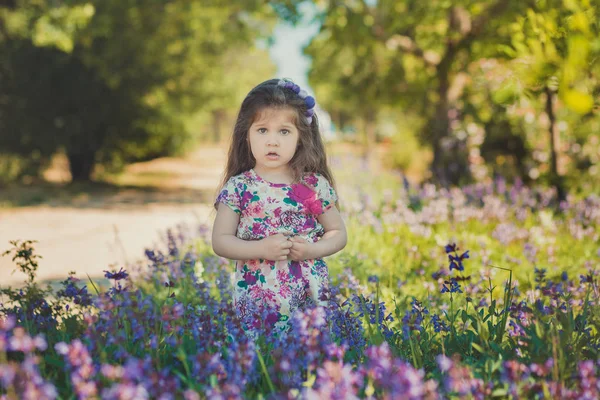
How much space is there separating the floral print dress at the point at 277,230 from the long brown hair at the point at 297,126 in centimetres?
11

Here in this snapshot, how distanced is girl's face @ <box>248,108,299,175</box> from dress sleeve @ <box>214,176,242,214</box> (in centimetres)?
18

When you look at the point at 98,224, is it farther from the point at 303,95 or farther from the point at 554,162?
the point at 303,95

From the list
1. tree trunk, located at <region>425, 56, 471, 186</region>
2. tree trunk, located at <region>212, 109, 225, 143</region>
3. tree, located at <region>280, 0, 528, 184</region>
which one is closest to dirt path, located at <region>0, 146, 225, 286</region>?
tree, located at <region>280, 0, 528, 184</region>

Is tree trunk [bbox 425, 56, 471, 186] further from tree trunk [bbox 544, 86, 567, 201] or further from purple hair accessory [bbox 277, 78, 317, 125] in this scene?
purple hair accessory [bbox 277, 78, 317, 125]

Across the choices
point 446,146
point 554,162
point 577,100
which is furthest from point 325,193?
point 446,146

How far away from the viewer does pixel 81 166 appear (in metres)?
16.2

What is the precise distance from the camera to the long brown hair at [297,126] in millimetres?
2809

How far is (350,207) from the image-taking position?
20.4 feet

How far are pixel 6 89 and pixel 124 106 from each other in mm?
2842

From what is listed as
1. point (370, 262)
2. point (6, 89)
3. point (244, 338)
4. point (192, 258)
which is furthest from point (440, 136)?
point (6, 89)

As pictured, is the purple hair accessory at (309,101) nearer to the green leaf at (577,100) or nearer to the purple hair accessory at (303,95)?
the purple hair accessory at (303,95)

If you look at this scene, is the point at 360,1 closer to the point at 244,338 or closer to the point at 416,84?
the point at 416,84

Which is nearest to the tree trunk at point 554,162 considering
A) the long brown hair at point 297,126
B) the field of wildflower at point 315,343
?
the field of wildflower at point 315,343

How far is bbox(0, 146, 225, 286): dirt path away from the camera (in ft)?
20.4
